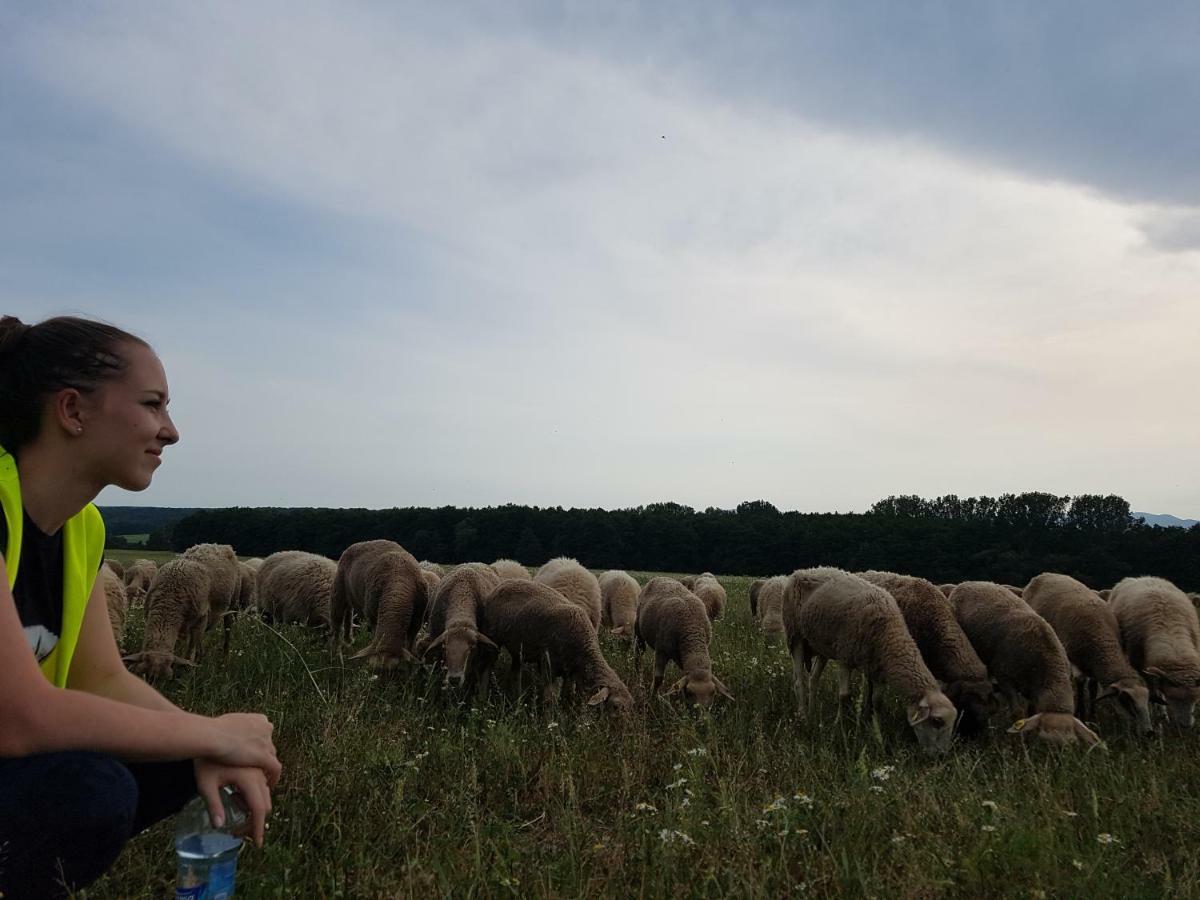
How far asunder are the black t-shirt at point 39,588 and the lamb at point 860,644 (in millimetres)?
6868

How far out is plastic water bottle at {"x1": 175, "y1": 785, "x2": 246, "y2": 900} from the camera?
2.34 metres

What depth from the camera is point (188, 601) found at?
9742mm

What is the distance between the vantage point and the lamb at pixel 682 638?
8.55m

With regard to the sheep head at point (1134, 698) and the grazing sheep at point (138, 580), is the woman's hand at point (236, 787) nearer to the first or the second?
the sheep head at point (1134, 698)

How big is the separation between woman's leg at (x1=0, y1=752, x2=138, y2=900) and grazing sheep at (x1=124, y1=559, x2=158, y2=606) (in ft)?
53.4

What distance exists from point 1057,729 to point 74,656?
7487 millimetres

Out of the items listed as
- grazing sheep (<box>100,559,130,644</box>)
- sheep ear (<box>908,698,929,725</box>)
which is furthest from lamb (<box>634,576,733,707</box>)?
grazing sheep (<box>100,559,130,644</box>)

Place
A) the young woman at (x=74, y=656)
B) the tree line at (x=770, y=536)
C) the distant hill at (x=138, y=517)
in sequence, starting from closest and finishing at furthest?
the young woman at (x=74, y=656), the tree line at (x=770, y=536), the distant hill at (x=138, y=517)

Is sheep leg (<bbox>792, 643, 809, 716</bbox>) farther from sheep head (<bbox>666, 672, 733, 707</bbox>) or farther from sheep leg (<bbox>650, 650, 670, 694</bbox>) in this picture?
sheep leg (<bbox>650, 650, 670, 694</bbox>)

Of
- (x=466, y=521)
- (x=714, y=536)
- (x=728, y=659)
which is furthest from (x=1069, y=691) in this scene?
(x=466, y=521)

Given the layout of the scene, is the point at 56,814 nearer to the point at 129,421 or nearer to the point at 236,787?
the point at 236,787

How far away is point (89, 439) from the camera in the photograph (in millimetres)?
2557

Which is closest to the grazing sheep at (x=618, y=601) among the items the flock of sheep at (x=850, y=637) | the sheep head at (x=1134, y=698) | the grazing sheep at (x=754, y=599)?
the flock of sheep at (x=850, y=637)

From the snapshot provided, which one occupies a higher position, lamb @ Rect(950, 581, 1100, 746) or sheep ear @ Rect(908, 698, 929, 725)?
lamb @ Rect(950, 581, 1100, 746)
